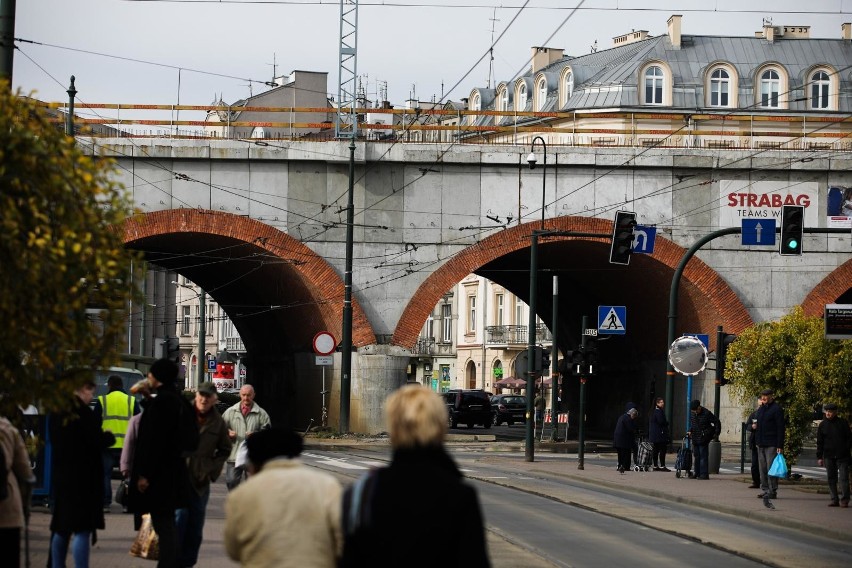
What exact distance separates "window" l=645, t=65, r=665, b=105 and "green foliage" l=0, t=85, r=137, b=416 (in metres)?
71.5

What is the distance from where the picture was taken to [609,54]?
3307 inches

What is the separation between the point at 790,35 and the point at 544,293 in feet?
128

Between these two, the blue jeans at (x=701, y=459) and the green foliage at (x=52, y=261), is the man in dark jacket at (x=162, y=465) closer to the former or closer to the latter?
the green foliage at (x=52, y=261)

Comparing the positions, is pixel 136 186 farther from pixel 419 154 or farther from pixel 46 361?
pixel 46 361

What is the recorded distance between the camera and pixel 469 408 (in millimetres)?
57906

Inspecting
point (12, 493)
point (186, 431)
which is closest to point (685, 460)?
point (186, 431)

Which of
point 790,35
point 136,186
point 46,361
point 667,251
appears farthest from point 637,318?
point 790,35

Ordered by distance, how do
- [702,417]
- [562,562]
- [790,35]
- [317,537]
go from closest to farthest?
[317,537] → [562,562] → [702,417] → [790,35]

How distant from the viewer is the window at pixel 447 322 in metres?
89.2

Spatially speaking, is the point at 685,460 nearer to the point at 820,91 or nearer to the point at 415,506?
the point at 415,506

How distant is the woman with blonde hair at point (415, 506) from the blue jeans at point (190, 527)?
18.5 feet

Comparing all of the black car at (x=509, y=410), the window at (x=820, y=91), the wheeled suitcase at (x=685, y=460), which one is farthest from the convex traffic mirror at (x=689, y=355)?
the window at (x=820, y=91)

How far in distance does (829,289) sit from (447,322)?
168 ft

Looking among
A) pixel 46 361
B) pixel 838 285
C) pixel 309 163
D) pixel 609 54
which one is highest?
pixel 609 54
